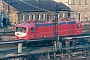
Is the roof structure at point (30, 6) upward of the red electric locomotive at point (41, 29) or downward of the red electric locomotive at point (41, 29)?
upward

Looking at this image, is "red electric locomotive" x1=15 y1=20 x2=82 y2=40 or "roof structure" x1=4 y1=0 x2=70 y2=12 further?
"roof structure" x1=4 y1=0 x2=70 y2=12

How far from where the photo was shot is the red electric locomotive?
70.8ft

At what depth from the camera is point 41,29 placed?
22.3 metres

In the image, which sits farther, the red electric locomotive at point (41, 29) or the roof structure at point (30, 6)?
the roof structure at point (30, 6)

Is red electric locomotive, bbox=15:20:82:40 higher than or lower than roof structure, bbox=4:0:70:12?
lower

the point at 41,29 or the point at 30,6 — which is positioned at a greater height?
the point at 30,6

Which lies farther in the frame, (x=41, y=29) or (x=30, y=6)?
(x=30, y=6)

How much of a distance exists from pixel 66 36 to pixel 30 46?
12.9ft

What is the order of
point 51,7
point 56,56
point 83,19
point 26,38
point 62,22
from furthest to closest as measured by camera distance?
point 83,19 < point 51,7 < point 62,22 < point 26,38 < point 56,56

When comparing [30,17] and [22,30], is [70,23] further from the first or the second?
[30,17]

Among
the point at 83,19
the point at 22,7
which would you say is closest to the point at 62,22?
the point at 22,7

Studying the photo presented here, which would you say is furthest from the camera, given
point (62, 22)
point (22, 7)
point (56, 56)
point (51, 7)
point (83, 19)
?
point (83, 19)

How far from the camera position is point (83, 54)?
2109 centimetres

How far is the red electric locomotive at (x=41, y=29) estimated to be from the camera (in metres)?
21.6
